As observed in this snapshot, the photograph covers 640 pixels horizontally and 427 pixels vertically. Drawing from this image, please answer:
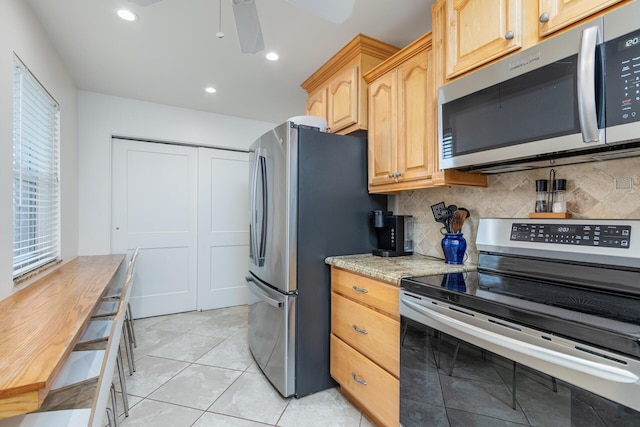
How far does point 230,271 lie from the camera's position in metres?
3.92

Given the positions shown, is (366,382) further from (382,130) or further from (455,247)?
(382,130)

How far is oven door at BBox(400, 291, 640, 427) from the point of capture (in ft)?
2.56

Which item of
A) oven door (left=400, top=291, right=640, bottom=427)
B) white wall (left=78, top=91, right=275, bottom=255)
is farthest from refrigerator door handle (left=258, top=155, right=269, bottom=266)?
white wall (left=78, top=91, right=275, bottom=255)

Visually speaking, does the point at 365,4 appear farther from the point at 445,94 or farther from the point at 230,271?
the point at 230,271

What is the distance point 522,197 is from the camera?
1607mm

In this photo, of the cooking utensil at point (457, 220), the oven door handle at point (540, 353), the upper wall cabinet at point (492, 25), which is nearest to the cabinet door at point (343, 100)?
the upper wall cabinet at point (492, 25)

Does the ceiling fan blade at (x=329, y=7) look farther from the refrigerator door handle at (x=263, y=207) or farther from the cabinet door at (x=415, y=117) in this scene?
the refrigerator door handle at (x=263, y=207)

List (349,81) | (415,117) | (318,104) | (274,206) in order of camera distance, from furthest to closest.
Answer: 1. (318,104)
2. (349,81)
3. (274,206)
4. (415,117)

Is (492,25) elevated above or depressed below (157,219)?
above

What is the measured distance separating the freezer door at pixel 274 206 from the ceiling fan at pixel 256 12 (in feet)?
1.81

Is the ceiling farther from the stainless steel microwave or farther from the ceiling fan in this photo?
the stainless steel microwave

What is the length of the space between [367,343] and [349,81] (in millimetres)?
1855

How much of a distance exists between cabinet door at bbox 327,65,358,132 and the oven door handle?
1.58 m

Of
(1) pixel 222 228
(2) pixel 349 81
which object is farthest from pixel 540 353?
(1) pixel 222 228
